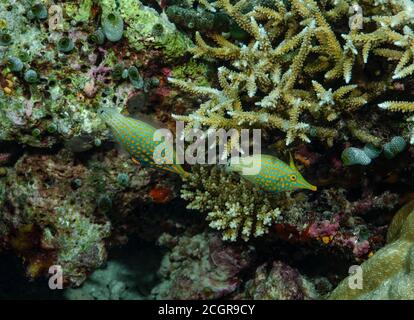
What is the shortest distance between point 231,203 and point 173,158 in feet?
3.70

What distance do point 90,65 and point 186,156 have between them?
1347 millimetres

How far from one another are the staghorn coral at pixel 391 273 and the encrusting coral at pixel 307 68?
0.91 metres

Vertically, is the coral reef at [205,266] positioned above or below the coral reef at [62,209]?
below

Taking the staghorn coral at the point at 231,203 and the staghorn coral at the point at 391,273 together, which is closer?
the staghorn coral at the point at 391,273

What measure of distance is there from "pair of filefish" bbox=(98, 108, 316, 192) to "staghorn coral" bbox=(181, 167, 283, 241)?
0.55 m

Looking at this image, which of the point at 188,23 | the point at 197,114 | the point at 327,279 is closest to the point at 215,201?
the point at 197,114

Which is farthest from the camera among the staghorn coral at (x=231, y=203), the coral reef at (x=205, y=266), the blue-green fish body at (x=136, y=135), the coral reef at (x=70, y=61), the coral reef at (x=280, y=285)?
the coral reef at (x=205, y=266)

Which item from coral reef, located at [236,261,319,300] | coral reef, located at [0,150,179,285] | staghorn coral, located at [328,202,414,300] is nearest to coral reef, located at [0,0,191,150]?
coral reef, located at [0,150,179,285]

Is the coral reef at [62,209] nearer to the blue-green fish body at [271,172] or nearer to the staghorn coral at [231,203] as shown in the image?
the staghorn coral at [231,203]

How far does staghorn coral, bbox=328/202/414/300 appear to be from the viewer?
9.15ft

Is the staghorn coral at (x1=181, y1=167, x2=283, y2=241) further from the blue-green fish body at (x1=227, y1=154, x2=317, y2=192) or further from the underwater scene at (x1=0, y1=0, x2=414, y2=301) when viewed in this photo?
the blue-green fish body at (x1=227, y1=154, x2=317, y2=192)

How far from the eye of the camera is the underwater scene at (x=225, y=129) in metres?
3.32

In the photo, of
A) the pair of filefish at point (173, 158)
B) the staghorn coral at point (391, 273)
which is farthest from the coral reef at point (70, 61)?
the staghorn coral at point (391, 273)

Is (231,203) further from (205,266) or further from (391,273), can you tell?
(391,273)
